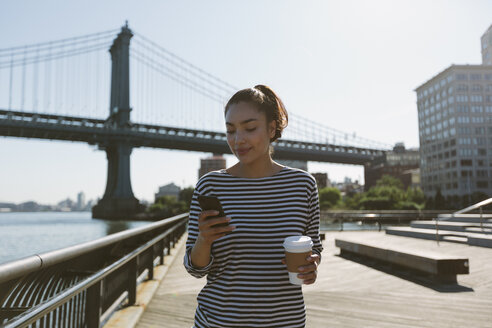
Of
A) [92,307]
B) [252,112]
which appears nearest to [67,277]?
[92,307]

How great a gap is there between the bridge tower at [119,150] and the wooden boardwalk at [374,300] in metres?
43.3

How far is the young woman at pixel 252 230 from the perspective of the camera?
50.1 inches

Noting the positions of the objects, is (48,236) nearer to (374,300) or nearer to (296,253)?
(374,300)

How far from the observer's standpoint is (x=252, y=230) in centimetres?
132

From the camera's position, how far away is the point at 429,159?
8444 cm

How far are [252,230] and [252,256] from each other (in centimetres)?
8

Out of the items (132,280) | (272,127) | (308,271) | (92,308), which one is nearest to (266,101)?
(272,127)

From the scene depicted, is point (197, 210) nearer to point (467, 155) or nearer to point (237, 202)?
point (237, 202)

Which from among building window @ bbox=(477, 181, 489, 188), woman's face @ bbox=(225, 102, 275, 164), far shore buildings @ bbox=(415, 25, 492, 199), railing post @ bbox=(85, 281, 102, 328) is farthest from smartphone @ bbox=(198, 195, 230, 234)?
building window @ bbox=(477, 181, 489, 188)

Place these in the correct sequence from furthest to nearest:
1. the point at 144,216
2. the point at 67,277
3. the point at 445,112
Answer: the point at 445,112 < the point at 144,216 < the point at 67,277

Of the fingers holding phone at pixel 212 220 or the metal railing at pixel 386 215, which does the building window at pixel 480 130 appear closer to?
the metal railing at pixel 386 215

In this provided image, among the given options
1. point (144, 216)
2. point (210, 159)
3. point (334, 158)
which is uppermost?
point (210, 159)

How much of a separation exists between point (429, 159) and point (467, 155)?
9.78 m

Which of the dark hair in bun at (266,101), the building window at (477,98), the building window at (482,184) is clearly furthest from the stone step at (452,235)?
the building window at (477,98)
